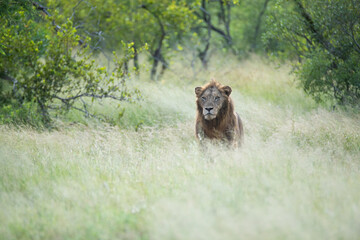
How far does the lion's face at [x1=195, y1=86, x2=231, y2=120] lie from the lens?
7.32 meters

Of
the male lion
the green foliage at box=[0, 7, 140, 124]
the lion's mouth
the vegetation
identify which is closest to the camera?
the vegetation

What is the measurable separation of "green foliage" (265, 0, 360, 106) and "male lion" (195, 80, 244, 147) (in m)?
3.74

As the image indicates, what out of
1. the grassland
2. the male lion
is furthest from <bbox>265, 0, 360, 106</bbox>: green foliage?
the male lion

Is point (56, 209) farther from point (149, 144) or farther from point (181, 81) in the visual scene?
point (181, 81)

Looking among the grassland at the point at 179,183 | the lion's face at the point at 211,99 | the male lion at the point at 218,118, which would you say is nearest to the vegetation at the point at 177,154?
the grassland at the point at 179,183

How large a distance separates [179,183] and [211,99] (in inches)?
86.1

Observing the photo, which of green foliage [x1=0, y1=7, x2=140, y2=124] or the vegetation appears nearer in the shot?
the vegetation

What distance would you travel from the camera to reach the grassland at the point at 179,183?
426 centimetres

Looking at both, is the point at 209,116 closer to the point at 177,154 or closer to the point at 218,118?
the point at 218,118

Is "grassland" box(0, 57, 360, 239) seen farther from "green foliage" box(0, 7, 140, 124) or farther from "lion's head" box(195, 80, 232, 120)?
"green foliage" box(0, 7, 140, 124)

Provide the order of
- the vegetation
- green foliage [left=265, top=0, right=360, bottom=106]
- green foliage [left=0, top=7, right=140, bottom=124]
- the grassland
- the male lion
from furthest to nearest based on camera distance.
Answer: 1. green foliage [left=0, top=7, right=140, bottom=124]
2. green foliage [left=265, top=0, right=360, bottom=106]
3. the male lion
4. the vegetation
5. the grassland

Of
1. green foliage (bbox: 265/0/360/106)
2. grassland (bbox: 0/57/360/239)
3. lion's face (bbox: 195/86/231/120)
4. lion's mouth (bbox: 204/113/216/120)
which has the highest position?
green foliage (bbox: 265/0/360/106)

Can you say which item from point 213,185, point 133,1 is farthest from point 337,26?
point 133,1

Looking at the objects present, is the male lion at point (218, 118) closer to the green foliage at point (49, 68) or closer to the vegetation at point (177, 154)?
the vegetation at point (177, 154)
